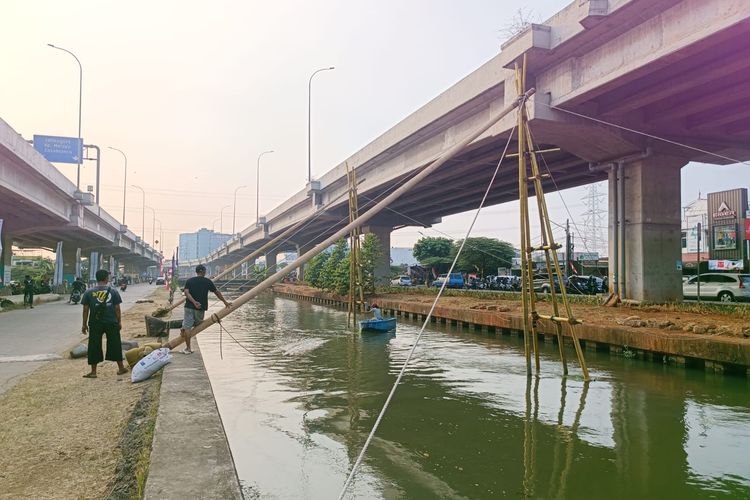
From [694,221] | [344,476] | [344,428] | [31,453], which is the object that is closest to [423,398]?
[344,428]

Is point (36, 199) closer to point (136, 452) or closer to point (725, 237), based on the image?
point (136, 452)

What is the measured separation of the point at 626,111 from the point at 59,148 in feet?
97.5

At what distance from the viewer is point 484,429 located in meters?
6.53

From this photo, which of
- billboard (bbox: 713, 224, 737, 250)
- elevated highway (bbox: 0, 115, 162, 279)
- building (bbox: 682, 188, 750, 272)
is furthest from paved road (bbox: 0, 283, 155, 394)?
billboard (bbox: 713, 224, 737, 250)

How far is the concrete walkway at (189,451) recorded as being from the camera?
3709 mm

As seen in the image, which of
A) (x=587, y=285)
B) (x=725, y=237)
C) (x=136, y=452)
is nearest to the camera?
(x=136, y=452)

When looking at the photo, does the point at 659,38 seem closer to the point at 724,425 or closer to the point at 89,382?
the point at 724,425

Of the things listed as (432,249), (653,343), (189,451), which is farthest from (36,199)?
(432,249)

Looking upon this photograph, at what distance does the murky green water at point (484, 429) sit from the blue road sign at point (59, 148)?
25.2 meters

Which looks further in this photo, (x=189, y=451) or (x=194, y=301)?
(x=194, y=301)

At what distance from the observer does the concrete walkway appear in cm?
371

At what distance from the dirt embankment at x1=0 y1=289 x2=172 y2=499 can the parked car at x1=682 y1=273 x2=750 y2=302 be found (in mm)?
23981

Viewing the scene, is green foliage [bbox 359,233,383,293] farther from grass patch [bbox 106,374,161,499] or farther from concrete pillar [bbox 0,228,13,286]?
concrete pillar [bbox 0,228,13,286]

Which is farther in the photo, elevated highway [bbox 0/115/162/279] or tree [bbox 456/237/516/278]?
tree [bbox 456/237/516/278]
